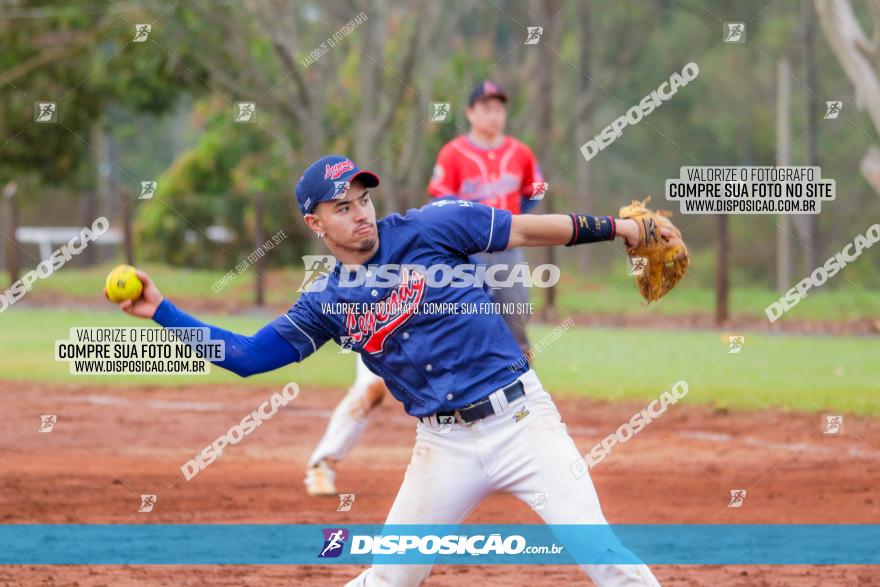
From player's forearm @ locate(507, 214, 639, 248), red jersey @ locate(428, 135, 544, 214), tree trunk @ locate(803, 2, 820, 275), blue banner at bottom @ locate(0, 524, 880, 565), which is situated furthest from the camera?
tree trunk @ locate(803, 2, 820, 275)

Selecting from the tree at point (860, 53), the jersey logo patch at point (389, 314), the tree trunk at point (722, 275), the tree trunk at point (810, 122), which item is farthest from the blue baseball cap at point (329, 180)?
the tree trunk at point (810, 122)

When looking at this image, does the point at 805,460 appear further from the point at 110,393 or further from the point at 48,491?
the point at 110,393

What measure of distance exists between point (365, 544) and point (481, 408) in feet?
9.38

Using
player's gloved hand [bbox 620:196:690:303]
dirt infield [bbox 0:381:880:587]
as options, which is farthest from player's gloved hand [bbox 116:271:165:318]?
dirt infield [bbox 0:381:880:587]

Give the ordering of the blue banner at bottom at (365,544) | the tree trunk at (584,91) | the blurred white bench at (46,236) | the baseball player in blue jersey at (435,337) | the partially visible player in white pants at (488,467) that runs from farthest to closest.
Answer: the blurred white bench at (46,236) < the tree trunk at (584,91) < the blue banner at bottom at (365,544) < the baseball player in blue jersey at (435,337) < the partially visible player in white pants at (488,467)

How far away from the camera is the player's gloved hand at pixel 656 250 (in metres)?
5.31

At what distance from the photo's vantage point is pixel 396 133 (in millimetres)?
27641

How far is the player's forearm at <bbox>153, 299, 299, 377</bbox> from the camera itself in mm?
5055

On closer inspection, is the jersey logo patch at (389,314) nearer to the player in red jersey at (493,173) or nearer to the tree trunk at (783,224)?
the player in red jersey at (493,173)

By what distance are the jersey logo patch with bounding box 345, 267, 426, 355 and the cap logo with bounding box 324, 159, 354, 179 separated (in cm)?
47

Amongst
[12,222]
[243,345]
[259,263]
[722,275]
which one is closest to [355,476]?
[243,345]

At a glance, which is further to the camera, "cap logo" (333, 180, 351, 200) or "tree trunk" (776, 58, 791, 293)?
"tree trunk" (776, 58, 791, 293)

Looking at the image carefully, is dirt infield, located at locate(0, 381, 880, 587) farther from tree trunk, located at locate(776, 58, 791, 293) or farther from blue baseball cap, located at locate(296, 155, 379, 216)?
tree trunk, located at locate(776, 58, 791, 293)

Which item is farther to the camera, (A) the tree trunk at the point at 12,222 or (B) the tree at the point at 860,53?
(A) the tree trunk at the point at 12,222
